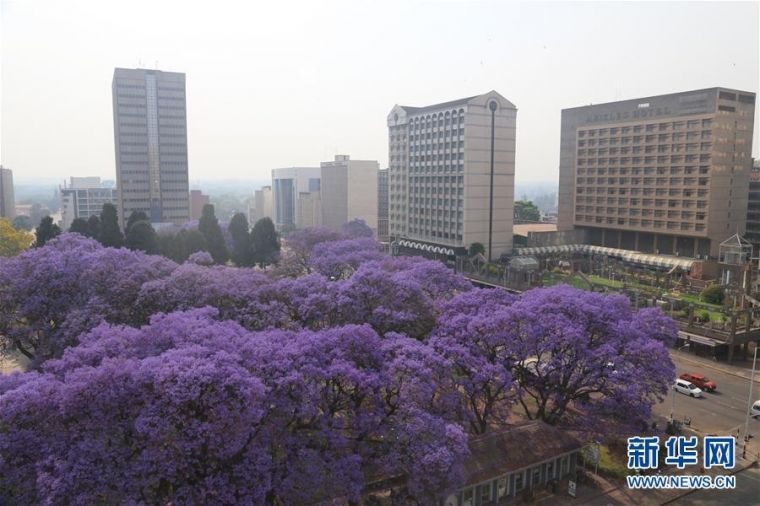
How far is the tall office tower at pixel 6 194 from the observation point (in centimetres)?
12368

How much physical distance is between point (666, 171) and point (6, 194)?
137596 millimetres

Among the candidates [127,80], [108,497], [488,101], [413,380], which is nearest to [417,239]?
[488,101]

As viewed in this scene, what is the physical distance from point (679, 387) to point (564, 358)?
14.1m

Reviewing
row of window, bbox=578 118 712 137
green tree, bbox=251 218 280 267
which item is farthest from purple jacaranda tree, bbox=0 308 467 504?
row of window, bbox=578 118 712 137

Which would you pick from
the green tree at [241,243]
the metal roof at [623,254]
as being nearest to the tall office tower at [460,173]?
the metal roof at [623,254]

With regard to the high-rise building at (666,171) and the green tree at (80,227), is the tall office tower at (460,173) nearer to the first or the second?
the high-rise building at (666,171)

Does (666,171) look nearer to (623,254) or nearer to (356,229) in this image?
(623,254)

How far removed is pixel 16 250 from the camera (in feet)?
188

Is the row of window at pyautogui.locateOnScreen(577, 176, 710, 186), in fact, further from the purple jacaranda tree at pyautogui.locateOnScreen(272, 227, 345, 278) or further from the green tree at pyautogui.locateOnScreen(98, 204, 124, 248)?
the green tree at pyautogui.locateOnScreen(98, 204, 124, 248)

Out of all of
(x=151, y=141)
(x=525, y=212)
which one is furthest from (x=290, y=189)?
(x=525, y=212)

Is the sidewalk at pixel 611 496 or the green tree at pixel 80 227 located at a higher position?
the green tree at pixel 80 227

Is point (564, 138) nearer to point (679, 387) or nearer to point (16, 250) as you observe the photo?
point (679, 387)

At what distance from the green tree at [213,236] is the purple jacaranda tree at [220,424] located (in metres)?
37.7

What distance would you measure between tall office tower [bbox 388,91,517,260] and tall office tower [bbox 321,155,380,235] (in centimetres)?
3173
